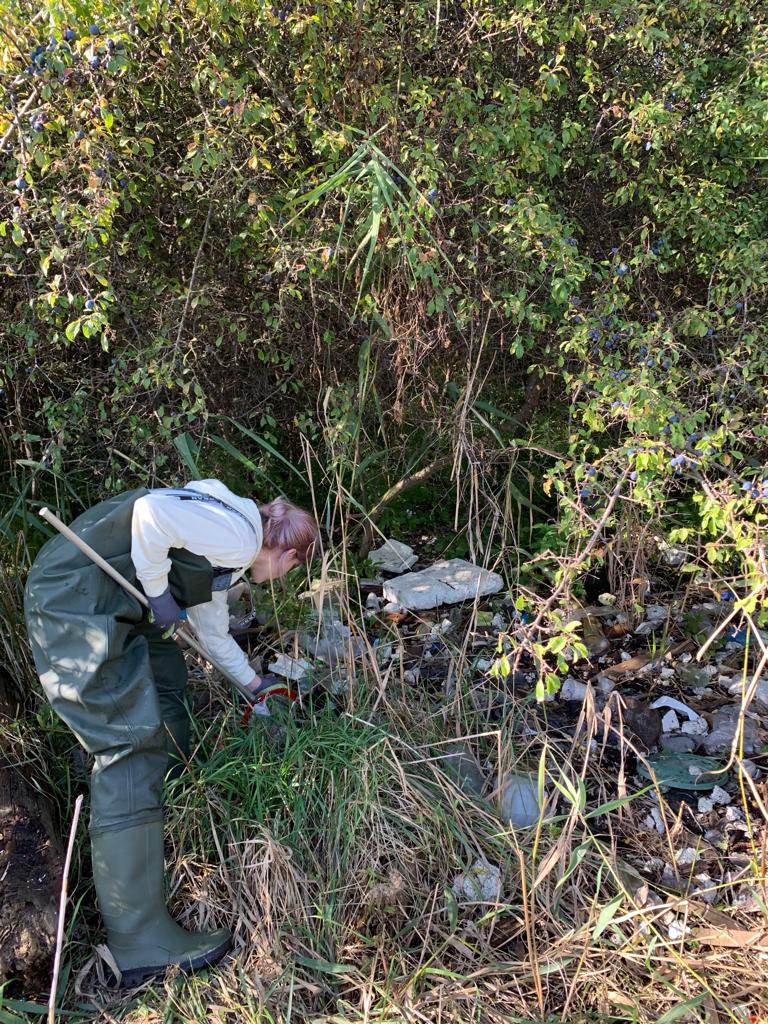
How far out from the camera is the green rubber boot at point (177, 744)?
2.47 m

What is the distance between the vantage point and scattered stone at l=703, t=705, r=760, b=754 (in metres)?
2.75

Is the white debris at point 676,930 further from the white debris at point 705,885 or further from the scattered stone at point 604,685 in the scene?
the scattered stone at point 604,685

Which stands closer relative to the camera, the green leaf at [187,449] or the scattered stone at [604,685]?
the green leaf at [187,449]

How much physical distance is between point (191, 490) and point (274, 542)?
0.98ft

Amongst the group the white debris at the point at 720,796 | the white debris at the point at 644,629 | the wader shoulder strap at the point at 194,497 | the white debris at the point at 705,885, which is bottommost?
the white debris at the point at 644,629

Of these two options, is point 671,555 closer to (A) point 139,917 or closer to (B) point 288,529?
(B) point 288,529

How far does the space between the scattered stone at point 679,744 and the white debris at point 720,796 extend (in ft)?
0.59

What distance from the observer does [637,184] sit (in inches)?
118

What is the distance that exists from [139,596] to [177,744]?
519mm

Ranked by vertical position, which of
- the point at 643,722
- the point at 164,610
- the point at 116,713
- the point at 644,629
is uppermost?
the point at 164,610

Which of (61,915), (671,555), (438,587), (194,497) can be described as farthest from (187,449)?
(671,555)

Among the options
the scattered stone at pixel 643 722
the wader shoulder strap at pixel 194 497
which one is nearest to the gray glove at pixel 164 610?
the wader shoulder strap at pixel 194 497

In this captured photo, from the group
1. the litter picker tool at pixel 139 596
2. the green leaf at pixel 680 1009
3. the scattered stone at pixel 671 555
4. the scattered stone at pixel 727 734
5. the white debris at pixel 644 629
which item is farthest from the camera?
the white debris at pixel 644 629

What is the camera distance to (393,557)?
375 centimetres
